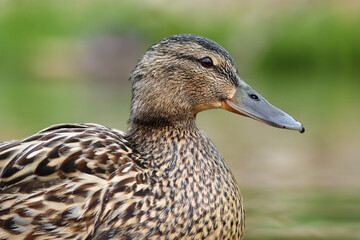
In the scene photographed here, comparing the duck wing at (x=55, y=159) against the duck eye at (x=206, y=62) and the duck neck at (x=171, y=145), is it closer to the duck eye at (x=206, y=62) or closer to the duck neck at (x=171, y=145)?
the duck neck at (x=171, y=145)

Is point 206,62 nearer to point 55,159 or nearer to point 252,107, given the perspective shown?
point 252,107

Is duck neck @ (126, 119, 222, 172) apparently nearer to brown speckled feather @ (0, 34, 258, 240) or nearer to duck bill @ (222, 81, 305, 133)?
brown speckled feather @ (0, 34, 258, 240)

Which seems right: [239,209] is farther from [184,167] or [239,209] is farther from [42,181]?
[42,181]

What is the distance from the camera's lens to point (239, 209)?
12.8 ft

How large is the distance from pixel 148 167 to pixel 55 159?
484 mm

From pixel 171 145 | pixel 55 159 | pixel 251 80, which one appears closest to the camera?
pixel 55 159

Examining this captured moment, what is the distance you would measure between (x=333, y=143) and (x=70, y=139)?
5519mm

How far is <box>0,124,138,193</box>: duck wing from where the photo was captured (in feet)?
11.5

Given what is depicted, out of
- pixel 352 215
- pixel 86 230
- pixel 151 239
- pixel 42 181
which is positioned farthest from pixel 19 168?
pixel 352 215

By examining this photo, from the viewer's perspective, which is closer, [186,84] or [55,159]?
[55,159]

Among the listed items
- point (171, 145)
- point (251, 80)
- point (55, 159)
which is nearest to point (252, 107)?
point (171, 145)

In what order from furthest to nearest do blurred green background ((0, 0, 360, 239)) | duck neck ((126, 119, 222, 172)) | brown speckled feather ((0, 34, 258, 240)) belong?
blurred green background ((0, 0, 360, 239)), duck neck ((126, 119, 222, 172)), brown speckled feather ((0, 34, 258, 240))

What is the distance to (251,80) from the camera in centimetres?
1527

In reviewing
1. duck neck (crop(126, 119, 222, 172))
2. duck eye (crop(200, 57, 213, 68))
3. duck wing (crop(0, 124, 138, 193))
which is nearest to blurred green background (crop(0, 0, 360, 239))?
duck neck (crop(126, 119, 222, 172))
